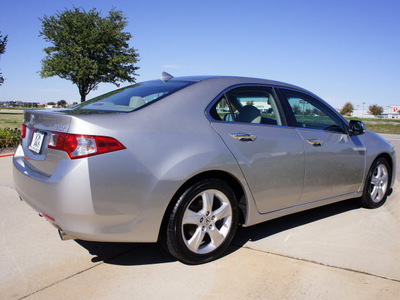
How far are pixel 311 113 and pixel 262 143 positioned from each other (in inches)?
44.1

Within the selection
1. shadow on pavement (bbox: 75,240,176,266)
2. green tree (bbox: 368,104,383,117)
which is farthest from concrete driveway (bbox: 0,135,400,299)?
green tree (bbox: 368,104,383,117)

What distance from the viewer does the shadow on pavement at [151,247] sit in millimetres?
3102

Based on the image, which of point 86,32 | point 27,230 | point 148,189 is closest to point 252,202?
point 148,189

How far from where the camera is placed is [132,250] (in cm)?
330

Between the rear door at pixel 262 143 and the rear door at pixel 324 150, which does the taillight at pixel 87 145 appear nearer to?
the rear door at pixel 262 143

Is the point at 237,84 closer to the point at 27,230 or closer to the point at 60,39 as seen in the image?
the point at 27,230

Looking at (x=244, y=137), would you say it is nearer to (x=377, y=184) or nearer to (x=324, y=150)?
(x=324, y=150)

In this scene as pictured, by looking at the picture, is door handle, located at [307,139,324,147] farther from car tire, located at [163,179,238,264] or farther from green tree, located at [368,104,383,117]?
green tree, located at [368,104,383,117]

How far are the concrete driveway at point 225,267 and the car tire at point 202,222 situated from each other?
5.7 inches

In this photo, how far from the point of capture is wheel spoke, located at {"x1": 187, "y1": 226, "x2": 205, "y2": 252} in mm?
2882

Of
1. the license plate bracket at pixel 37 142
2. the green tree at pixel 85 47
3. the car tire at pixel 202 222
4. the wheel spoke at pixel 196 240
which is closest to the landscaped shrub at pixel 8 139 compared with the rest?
the license plate bracket at pixel 37 142

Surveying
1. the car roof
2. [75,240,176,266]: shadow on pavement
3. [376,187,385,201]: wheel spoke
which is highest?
the car roof

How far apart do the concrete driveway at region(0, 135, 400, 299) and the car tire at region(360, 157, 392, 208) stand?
58 centimetres

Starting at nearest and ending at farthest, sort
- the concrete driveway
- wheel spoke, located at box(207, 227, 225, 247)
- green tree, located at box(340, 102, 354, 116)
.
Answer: the concrete driveway < wheel spoke, located at box(207, 227, 225, 247) < green tree, located at box(340, 102, 354, 116)
